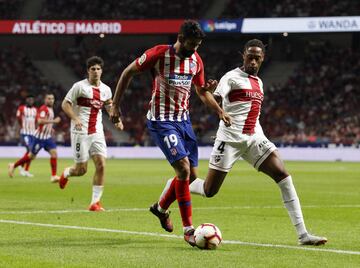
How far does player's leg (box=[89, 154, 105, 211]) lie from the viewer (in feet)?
50.4

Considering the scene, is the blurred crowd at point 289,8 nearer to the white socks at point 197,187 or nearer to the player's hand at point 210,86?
the white socks at point 197,187

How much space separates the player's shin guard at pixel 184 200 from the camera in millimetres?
10492

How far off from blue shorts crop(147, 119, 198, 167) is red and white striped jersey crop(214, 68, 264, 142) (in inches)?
16.4

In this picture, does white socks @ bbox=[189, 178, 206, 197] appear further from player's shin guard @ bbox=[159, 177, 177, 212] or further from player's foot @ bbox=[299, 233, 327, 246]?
player's foot @ bbox=[299, 233, 327, 246]

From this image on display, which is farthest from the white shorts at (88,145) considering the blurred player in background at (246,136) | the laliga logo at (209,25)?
the laliga logo at (209,25)

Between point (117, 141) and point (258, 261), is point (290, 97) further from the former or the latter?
point (258, 261)

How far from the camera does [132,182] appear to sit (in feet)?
81.0

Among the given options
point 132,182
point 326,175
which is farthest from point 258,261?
point 326,175

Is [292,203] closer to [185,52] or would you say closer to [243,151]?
[243,151]

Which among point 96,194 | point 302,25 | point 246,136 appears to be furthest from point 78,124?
point 302,25

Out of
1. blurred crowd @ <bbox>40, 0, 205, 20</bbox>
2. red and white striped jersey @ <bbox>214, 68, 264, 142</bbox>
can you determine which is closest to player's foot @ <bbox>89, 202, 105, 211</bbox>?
red and white striped jersey @ <bbox>214, 68, 264, 142</bbox>

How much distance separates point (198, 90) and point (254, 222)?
3158 mm

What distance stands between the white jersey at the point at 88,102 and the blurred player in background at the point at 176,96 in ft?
17.9

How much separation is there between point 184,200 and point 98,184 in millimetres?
5202
